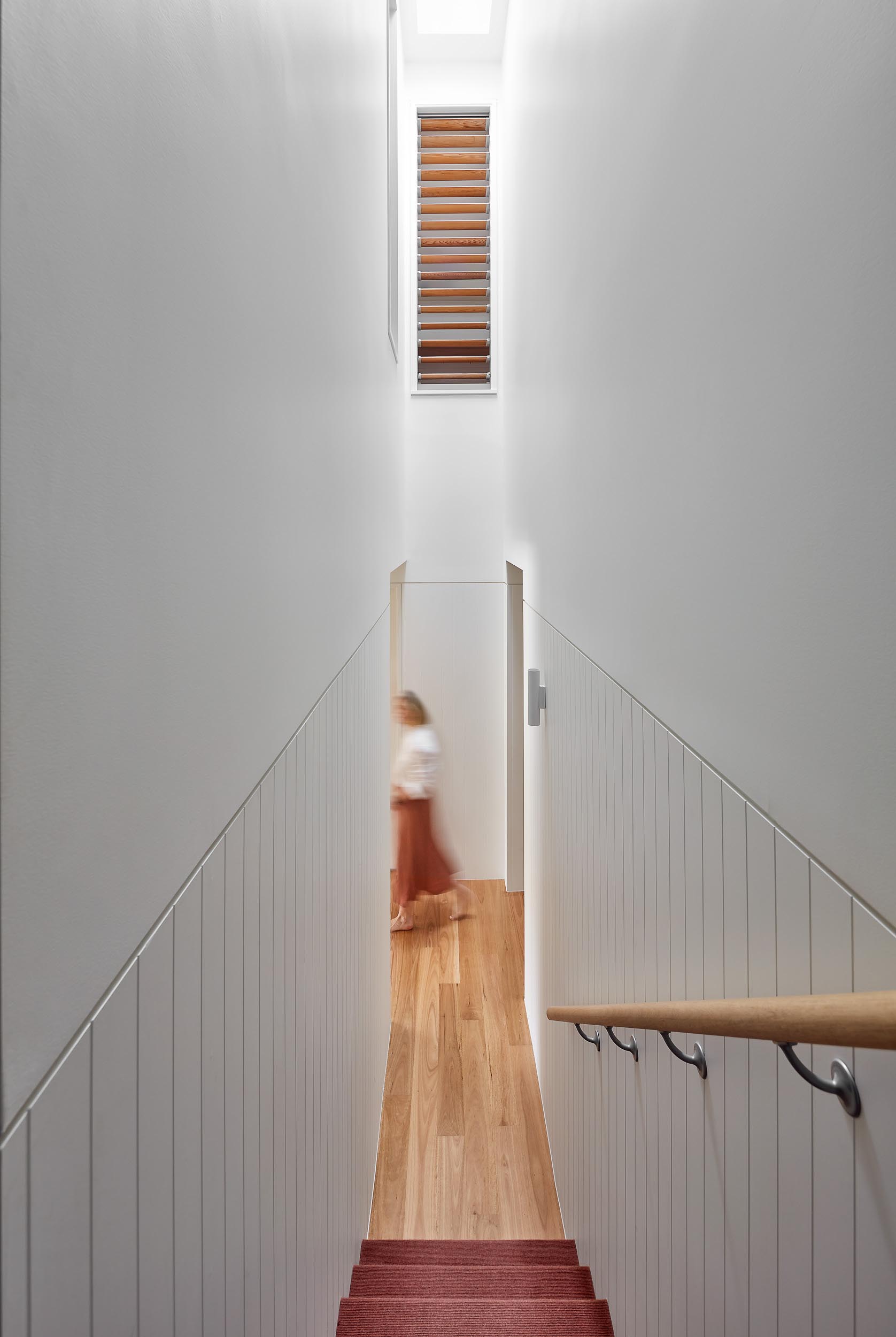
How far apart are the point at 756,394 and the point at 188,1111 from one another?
1.05 m

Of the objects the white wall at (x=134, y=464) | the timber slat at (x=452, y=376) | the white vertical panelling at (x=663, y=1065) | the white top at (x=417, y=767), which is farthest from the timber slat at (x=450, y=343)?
the white vertical panelling at (x=663, y=1065)

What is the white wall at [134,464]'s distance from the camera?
1.83 ft

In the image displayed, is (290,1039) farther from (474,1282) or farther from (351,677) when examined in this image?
(474,1282)

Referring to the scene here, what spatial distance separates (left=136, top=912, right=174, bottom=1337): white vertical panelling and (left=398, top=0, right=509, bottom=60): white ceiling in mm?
5787

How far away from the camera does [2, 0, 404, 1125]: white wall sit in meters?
0.56

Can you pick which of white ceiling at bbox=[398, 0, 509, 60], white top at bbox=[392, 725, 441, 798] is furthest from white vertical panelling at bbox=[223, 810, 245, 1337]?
white ceiling at bbox=[398, 0, 509, 60]

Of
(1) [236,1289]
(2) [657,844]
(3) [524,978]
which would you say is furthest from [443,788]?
(1) [236,1289]

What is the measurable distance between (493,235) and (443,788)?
12.2 feet

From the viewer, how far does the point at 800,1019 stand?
29.5 inches

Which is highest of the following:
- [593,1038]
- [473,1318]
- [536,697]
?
[536,697]

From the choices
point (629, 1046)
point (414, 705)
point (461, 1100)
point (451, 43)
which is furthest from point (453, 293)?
point (629, 1046)

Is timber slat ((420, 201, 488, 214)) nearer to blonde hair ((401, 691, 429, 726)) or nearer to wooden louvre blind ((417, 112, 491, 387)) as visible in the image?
wooden louvre blind ((417, 112, 491, 387))

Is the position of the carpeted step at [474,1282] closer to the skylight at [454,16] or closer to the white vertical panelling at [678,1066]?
the white vertical panelling at [678,1066]

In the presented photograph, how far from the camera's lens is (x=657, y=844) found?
5.41 feet
